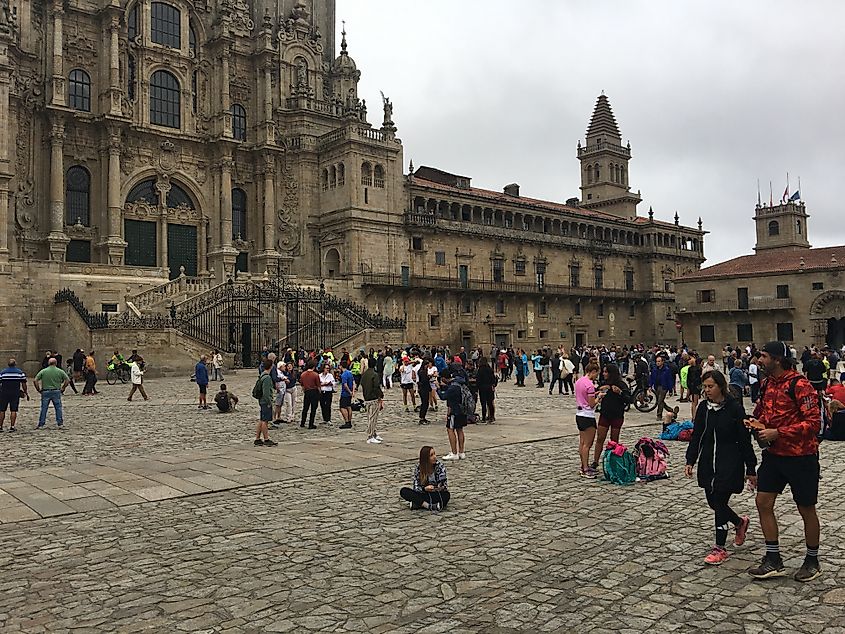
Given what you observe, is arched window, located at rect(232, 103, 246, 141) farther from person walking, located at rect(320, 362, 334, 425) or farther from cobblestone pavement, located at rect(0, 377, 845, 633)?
cobblestone pavement, located at rect(0, 377, 845, 633)

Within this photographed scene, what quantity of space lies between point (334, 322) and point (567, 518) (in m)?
29.8

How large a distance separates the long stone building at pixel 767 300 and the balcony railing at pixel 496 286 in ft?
18.2

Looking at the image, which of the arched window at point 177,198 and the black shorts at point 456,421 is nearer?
the black shorts at point 456,421

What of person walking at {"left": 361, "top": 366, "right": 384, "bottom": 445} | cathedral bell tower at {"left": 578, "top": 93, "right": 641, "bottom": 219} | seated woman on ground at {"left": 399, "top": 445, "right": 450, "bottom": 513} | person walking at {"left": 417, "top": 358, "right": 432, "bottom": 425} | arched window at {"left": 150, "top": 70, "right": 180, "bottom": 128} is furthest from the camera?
cathedral bell tower at {"left": 578, "top": 93, "right": 641, "bottom": 219}

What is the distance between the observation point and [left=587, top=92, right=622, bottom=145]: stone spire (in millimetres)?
73438

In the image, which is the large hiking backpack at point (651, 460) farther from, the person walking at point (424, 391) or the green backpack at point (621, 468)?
the person walking at point (424, 391)

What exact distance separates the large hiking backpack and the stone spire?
67548 millimetres

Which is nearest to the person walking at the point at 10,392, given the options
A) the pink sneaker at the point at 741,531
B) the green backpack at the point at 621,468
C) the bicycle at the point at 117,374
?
the green backpack at the point at 621,468

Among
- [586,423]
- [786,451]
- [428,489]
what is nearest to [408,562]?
Answer: [428,489]

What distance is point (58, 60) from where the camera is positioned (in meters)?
38.4

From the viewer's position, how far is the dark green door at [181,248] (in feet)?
141

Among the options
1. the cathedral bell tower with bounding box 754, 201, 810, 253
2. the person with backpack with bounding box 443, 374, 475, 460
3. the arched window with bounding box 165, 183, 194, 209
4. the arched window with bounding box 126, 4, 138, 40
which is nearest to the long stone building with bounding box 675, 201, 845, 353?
the cathedral bell tower with bounding box 754, 201, 810, 253

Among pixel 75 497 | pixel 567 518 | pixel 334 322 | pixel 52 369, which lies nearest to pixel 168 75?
pixel 334 322

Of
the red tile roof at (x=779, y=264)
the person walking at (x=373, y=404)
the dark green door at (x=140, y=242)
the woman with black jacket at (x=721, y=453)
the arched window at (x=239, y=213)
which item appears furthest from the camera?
the red tile roof at (x=779, y=264)
